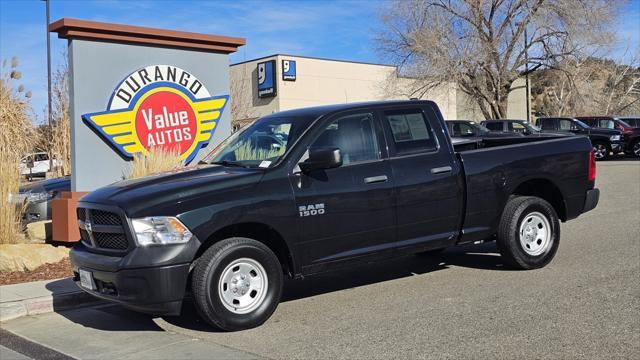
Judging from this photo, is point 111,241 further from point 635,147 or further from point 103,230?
point 635,147

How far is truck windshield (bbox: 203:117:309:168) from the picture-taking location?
629cm

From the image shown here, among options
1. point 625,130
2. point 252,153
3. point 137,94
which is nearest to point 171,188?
point 252,153

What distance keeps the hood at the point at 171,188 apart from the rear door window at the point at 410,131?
1630mm

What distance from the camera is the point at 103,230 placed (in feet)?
18.8

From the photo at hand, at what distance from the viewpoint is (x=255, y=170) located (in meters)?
6.04

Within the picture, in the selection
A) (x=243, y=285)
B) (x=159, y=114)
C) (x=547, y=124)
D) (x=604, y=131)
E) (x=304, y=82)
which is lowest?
(x=243, y=285)

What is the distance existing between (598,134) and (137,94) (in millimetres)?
22861

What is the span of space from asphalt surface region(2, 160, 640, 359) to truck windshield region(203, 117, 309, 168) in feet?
5.17

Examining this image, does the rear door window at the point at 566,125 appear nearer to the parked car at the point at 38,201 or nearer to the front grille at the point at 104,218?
the parked car at the point at 38,201

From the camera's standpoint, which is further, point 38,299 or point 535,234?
point 535,234

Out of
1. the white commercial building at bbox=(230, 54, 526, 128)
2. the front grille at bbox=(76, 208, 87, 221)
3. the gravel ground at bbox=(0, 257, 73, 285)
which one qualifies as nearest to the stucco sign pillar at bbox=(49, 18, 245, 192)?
the gravel ground at bbox=(0, 257, 73, 285)

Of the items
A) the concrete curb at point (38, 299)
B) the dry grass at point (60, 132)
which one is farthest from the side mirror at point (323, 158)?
the dry grass at point (60, 132)

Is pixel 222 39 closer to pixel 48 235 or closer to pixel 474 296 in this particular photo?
pixel 48 235

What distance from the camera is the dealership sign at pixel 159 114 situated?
1020 cm
